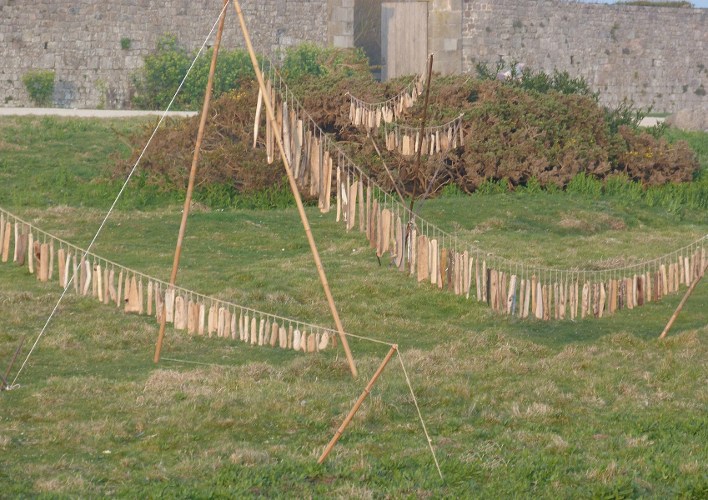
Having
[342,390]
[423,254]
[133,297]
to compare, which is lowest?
[342,390]

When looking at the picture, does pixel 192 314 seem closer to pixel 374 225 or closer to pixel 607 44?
pixel 374 225

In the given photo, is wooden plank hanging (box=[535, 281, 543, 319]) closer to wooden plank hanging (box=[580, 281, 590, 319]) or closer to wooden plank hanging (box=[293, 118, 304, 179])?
wooden plank hanging (box=[580, 281, 590, 319])

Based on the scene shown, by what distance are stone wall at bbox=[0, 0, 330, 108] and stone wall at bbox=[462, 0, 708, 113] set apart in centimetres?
656

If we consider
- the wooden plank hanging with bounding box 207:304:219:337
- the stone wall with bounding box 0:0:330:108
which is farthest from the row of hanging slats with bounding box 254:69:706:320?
the stone wall with bounding box 0:0:330:108

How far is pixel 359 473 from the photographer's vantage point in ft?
23.2

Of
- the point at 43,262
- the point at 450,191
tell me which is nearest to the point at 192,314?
the point at 43,262

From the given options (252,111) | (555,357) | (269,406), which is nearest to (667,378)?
(555,357)

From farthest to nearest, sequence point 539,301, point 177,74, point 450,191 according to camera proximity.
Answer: point 177,74, point 450,191, point 539,301

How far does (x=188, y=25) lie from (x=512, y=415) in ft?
73.7

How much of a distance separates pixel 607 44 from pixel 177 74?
1399 centimetres

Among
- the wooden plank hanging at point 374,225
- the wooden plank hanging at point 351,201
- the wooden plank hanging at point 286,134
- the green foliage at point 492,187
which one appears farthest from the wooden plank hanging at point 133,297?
the green foliage at point 492,187

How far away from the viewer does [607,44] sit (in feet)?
118

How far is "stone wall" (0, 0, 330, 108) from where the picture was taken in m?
27.8

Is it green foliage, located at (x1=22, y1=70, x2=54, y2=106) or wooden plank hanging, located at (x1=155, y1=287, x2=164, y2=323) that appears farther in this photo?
green foliage, located at (x1=22, y1=70, x2=54, y2=106)
